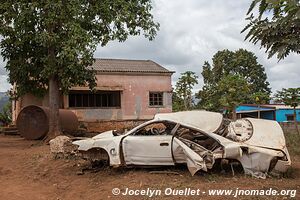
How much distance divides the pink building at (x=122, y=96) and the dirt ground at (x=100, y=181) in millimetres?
12999

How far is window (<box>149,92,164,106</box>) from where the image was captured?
25.8m

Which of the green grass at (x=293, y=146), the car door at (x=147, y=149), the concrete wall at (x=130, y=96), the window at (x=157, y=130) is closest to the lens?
the car door at (x=147, y=149)

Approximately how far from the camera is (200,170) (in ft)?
26.8

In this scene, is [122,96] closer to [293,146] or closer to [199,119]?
[293,146]

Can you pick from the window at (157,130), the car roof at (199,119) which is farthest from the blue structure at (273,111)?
the window at (157,130)

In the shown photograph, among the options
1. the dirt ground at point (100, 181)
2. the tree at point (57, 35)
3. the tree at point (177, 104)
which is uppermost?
the tree at point (57, 35)

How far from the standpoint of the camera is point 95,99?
24672 mm

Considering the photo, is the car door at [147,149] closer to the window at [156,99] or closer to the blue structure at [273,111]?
the window at [156,99]

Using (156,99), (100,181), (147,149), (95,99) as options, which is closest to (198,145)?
(147,149)

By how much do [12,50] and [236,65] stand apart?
31.7 m

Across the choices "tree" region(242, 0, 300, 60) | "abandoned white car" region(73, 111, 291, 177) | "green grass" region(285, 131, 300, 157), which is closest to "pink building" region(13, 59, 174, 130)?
"green grass" region(285, 131, 300, 157)

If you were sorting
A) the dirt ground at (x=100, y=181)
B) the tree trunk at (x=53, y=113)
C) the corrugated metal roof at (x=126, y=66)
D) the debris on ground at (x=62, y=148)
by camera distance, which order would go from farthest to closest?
1. the corrugated metal roof at (x=126, y=66)
2. the tree trunk at (x=53, y=113)
3. the debris on ground at (x=62, y=148)
4. the dirt ground at (x=100, y=181)

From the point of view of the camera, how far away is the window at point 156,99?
25.8m

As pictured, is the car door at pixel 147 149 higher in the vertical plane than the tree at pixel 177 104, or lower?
lower
